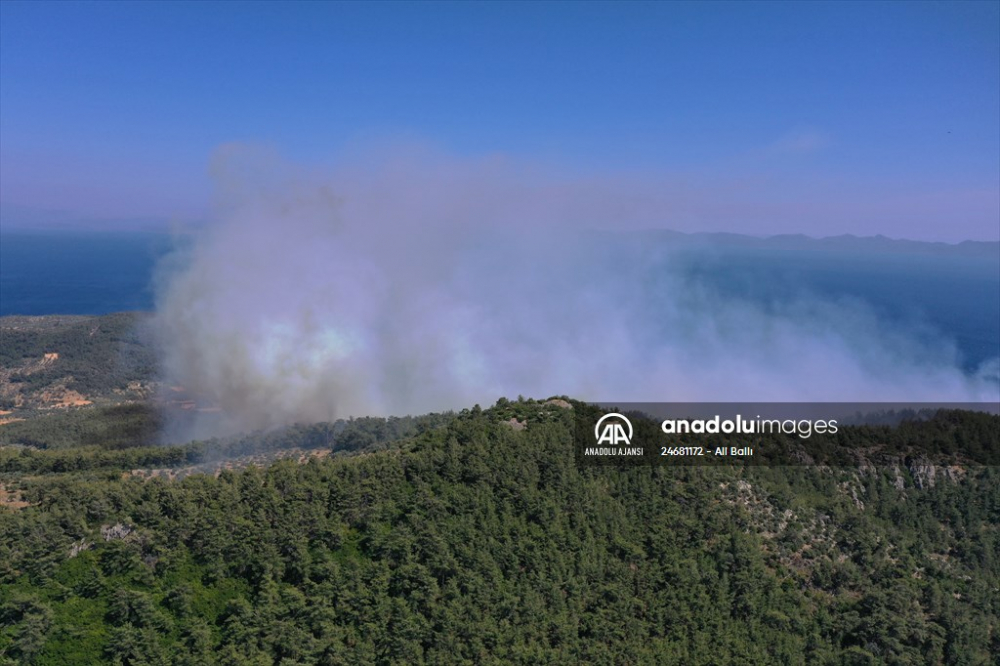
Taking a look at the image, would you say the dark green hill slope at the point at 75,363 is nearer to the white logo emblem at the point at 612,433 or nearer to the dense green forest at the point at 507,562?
the dense green forest at the point at 507,562

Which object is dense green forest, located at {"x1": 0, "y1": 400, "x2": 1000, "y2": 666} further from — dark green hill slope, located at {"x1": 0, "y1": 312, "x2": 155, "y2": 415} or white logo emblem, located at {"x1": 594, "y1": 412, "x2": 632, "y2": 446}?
dark green hill slope, located at {"x1": 0, "y1": 312, "x2": 155, "y2": 415}

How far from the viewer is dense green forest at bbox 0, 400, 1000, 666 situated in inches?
1036

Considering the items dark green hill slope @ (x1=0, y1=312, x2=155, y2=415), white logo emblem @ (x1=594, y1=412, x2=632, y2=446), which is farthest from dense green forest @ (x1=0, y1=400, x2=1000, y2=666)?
dark green hill slope @ (x1=0, y1=312, x2=155, y2=415)

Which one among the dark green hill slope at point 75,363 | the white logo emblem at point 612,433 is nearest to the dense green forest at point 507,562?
the white logo emblem at point 612,433

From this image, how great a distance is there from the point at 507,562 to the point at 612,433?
35.7ft

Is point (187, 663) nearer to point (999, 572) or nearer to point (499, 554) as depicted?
point (499, 554)

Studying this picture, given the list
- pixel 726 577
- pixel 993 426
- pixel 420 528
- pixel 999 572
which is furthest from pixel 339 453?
pixel 993 426

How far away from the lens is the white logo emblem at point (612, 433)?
38.1 m

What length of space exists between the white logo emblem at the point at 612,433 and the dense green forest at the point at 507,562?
1.54 m

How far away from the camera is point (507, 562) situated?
3091cm

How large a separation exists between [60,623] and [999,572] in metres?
43.7

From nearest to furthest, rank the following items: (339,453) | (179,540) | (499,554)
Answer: (179,540)
(499,554)
(339,453)

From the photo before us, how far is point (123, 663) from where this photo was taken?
79.0ft

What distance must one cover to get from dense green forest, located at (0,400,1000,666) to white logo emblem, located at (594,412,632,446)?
154 cm
